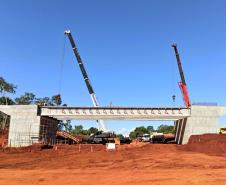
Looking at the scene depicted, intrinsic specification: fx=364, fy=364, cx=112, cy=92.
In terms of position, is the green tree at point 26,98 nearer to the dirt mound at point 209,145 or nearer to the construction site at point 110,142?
the construction site at point 110,142

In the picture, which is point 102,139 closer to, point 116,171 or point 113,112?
point 113,112

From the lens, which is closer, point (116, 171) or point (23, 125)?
point (116, 171)

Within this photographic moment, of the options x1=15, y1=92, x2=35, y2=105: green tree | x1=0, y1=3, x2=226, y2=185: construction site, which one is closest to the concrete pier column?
x1=0, y1=3, x2=226, y2=185: construction site

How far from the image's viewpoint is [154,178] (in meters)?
21.8

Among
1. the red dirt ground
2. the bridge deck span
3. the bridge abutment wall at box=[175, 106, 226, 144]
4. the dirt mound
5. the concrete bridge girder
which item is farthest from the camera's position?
the bridge deck span

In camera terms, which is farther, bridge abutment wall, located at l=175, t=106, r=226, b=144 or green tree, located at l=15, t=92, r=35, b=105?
green tree, located at l=15, t=92, r=35, b=105

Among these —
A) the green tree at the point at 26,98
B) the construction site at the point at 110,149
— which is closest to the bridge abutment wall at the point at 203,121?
the construction site at the point at 110,149

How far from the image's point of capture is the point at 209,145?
45938 millimetres

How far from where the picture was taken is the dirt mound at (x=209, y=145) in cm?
4409

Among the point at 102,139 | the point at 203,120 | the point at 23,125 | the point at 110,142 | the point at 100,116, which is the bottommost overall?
the point at 110,142

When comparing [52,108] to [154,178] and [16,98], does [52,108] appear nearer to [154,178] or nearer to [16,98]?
[154,178]

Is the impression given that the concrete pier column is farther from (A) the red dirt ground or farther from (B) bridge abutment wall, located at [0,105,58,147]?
(B) bridge abutment wall, located at [0,105,58,147]

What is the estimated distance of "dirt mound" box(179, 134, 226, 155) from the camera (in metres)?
44.1

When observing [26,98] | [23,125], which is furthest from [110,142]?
[26,98]
